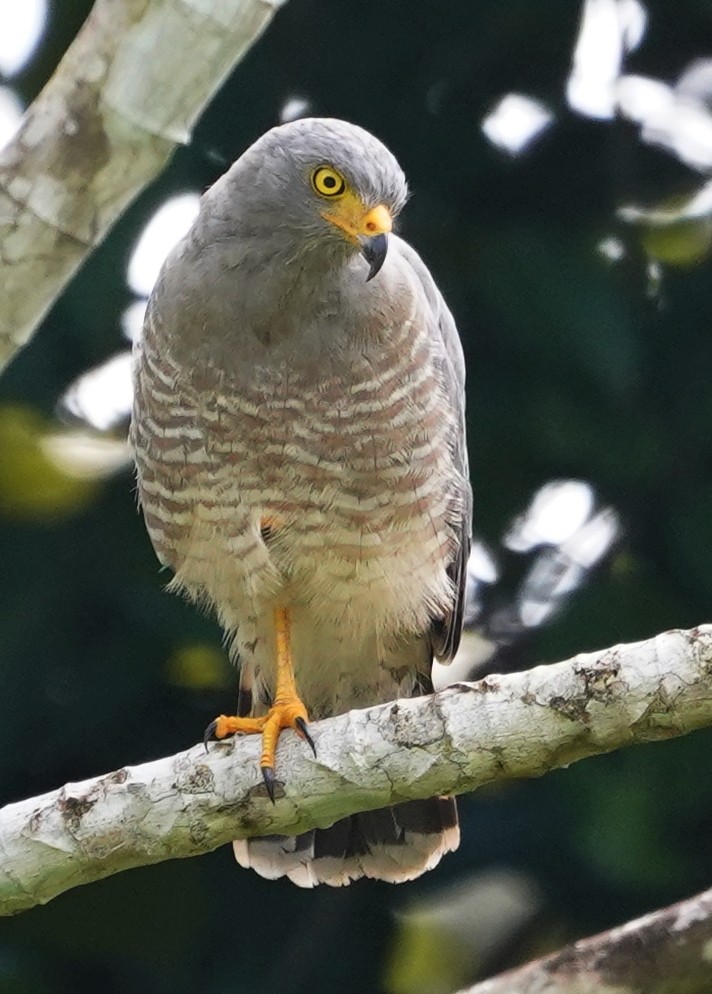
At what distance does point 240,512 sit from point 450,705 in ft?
3.73

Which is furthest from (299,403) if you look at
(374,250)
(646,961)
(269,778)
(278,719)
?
(646,961)

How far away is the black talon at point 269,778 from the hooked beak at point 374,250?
3.99 ft

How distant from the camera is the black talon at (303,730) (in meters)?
3.78

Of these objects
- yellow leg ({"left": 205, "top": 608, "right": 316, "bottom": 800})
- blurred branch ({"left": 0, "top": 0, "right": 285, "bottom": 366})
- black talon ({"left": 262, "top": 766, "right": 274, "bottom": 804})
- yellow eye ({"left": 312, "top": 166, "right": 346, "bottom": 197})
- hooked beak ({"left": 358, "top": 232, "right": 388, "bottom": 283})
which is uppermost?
blurred branch ({"left": 0, "top": 0, "right": 285, "bottom": 366})

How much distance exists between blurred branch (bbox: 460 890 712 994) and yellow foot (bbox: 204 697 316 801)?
716 mm

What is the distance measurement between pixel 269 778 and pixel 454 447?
1.31m

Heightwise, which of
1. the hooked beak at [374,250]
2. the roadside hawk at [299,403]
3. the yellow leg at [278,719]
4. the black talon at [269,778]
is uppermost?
the hooked beak at [374,250]

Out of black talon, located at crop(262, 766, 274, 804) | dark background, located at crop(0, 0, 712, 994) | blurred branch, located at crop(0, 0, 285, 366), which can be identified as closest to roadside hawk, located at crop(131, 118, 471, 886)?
black talon, located at crop(262, 766, 274, 804)

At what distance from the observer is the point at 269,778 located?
377 cm

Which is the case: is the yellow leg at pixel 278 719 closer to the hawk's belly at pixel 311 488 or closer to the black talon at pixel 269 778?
the black talon at pixel 269 778

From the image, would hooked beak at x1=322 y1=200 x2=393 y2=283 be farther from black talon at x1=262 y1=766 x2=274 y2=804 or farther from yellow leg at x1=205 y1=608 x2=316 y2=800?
black talon at x1=262 y1=766 x2=274 y2=804

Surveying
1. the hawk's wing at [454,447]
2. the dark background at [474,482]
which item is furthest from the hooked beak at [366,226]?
the dark background at [474,482]

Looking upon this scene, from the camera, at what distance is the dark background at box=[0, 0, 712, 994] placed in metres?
5.11

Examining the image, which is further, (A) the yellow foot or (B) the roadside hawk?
(B) the roadside hawk
